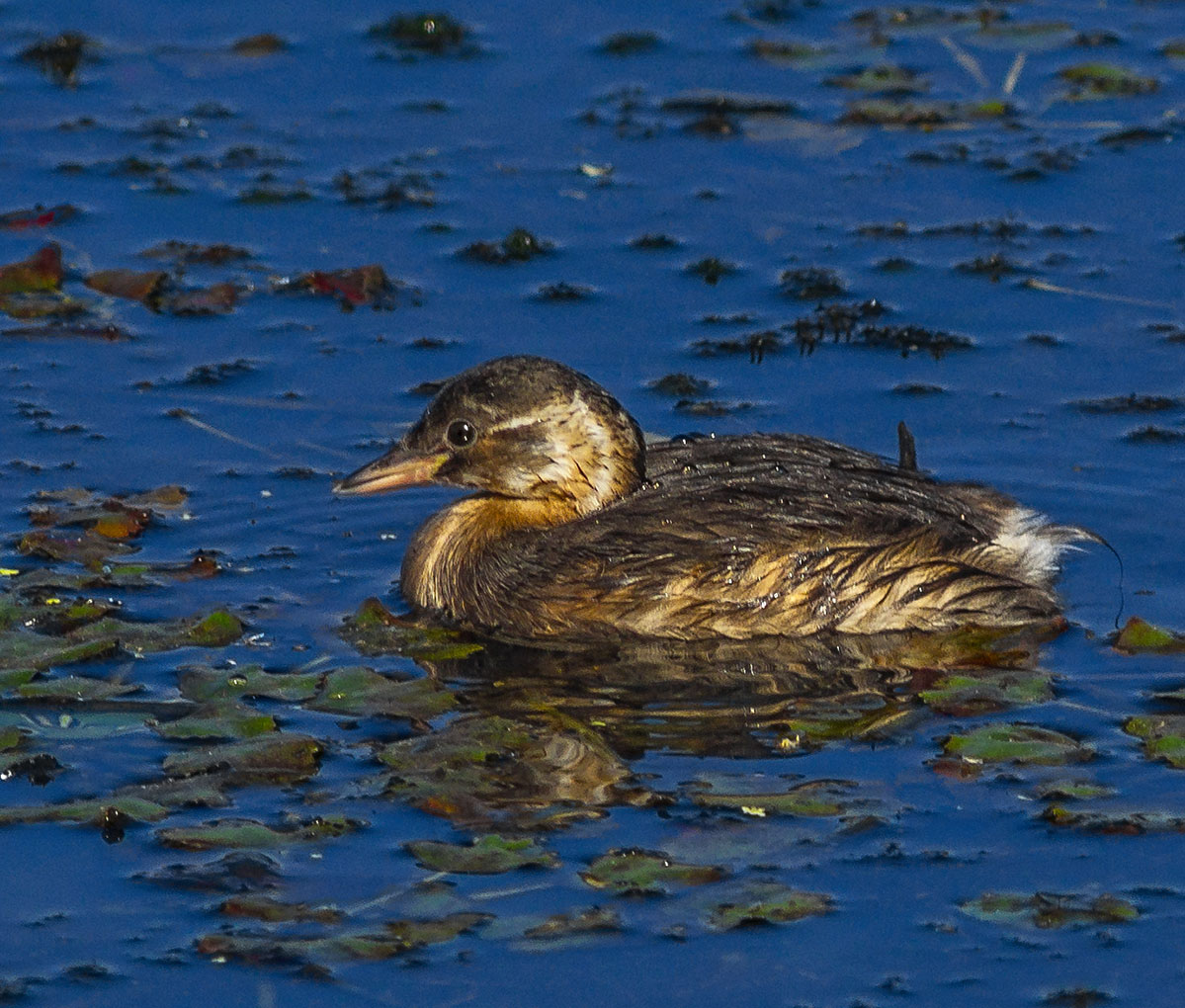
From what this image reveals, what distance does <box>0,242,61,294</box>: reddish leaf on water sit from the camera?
1084 centimetres

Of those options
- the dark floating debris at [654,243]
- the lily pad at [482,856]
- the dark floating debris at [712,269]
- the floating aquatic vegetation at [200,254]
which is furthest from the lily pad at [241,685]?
the dark floating debris at [654,243]

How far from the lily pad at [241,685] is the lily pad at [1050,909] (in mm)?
2340

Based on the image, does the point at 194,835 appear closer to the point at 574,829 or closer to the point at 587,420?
the point at 574,829

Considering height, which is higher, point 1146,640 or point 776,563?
point 776,563

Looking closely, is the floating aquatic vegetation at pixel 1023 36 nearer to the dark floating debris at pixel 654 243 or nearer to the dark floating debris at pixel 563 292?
the dark floating debris at pixel 654 243

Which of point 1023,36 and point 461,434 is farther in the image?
point 1023,36

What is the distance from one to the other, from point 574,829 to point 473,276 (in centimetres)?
484

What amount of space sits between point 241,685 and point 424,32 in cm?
678

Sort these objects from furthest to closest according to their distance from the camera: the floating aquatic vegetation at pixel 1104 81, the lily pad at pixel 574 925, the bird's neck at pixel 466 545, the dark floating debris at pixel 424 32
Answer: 1. the dark floating debris at pixel 424 32
2. the floating aquatic vegetation at pixel 1104 81
3. the bird's neck at pixel 466 545
4. the lily pad at pixel 574 925

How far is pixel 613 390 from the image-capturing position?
10047 mm

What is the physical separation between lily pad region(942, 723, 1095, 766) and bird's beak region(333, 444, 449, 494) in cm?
230

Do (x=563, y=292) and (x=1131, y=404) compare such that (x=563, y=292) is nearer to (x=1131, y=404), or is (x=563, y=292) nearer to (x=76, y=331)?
(x=76, y=331)

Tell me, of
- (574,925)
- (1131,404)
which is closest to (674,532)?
(574,925)

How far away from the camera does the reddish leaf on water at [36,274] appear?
10844mm
